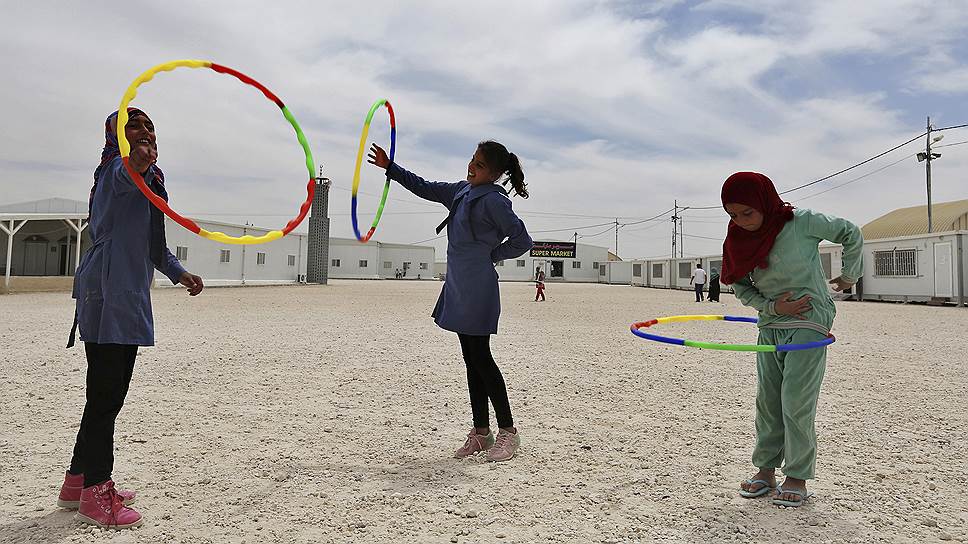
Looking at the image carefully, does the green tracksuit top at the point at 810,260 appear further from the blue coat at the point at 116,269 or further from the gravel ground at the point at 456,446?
the blue coat at the point at 116,269

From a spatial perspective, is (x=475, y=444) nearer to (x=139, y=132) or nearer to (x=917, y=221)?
(x=139, y=132)

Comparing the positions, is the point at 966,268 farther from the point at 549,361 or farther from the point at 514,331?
the point at 549,361

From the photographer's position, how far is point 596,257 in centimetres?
8381

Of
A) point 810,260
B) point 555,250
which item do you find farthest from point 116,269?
point 555,250

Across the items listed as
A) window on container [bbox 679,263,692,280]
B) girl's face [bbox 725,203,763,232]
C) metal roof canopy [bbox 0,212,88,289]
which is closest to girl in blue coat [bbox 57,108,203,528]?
girl's face [bbox 725,203,763,232]

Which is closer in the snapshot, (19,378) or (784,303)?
(784,303)

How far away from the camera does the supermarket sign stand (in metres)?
79.9

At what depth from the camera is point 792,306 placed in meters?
3.36

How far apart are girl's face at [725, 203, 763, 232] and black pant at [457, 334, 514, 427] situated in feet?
5.51

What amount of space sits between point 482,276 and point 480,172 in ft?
2.34

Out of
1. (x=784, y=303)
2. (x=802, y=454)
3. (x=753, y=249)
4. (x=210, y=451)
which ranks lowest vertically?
(x=210, y=451)

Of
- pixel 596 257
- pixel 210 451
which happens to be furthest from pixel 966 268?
pixel 596 257

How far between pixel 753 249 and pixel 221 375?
5.74 m

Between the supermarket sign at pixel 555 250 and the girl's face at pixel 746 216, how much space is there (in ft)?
249
